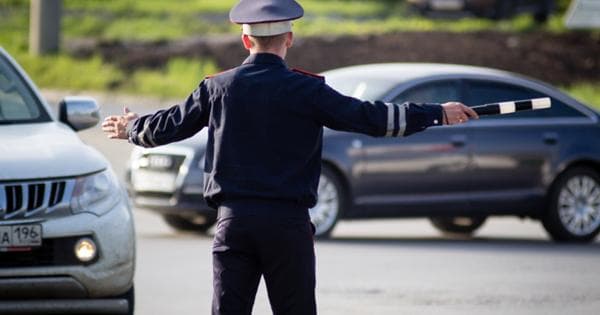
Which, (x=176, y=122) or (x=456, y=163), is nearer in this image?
(x=176, y=122)

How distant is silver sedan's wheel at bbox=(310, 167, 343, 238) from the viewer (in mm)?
15039

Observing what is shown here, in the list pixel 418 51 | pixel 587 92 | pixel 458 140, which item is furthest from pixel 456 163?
pixel 418 51

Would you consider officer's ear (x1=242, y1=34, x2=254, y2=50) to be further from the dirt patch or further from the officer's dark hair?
the dirt patch

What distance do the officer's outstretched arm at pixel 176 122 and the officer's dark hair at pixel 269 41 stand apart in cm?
27

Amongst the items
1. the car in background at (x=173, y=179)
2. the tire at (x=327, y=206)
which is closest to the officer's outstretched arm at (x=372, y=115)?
the car in background at (x=173, y=179)

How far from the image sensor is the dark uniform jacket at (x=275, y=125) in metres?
6.20

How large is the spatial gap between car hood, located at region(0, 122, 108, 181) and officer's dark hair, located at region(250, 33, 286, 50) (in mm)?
2691

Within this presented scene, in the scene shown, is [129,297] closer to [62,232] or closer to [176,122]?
[62,232]

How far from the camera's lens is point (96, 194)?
8.85 metres

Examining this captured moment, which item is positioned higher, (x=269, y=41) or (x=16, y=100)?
(x=269, y=41)

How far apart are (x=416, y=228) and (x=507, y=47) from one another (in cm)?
985

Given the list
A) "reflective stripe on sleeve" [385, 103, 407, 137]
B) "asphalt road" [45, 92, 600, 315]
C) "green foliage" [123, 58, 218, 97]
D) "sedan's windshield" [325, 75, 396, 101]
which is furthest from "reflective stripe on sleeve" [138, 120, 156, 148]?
"green foliage" [123, 58, 218, 97]

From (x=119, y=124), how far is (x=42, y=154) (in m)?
2.14

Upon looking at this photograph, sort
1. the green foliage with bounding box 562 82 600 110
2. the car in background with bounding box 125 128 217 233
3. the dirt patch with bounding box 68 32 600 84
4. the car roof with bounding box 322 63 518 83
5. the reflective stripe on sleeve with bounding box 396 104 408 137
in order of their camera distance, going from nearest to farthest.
Result: the reflective stripe on sleeve with bounding box 396 104 408 137 < the car in background with bounding box 125 128 217 233 < the car roof with bounding box 322 63 518 83 < the green foliage with bounding box 562 82 600 110 < the dirt patch with bounding box 68 32 600 84
